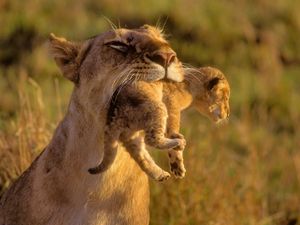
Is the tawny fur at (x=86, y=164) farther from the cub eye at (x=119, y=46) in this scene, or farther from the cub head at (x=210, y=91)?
the cub head at (x=210, y=91)

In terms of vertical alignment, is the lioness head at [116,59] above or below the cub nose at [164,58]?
below

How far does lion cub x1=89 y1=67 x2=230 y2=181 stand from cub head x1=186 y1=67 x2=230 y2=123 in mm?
15

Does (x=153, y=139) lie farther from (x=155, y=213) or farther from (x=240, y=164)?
(x=240, y=164)

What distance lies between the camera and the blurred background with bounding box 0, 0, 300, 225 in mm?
6438

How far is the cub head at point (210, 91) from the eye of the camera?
4.66m

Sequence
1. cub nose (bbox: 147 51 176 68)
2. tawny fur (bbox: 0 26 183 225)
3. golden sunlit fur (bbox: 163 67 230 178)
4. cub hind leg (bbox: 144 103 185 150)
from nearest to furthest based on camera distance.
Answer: cub hind leg (bbox: 144 103 185 150), cub nose (bbox: 147 51 176 68), tawny fur (bbox: 0 26 183 225), golden sunlit fur (bbox: 163 67 230 178)

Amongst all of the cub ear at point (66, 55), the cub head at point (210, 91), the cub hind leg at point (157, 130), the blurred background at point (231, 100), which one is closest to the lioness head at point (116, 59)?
the cub ear at point (66, 55)

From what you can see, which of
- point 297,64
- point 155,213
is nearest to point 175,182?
point 155,213

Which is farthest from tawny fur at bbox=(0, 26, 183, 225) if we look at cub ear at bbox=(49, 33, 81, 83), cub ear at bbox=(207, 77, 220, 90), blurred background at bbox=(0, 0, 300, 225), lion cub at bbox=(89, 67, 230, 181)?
blurred background at bbox=(0, 0, 300, 225)

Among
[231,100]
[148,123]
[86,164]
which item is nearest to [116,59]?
[148,123]

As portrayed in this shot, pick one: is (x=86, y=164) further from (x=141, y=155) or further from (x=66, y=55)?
(x=141, y=155)

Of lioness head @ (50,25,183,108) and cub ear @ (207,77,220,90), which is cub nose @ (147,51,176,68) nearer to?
A: lioness head @ (50,25,183,108)

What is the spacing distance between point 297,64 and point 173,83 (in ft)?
21.3

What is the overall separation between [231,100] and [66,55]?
16.5 ft
